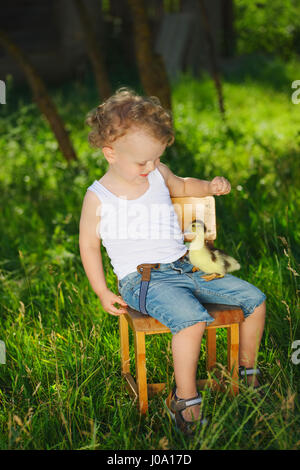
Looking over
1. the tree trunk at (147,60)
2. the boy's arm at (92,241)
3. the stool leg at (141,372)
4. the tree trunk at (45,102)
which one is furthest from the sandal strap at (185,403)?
the tree trunk at (45,102)

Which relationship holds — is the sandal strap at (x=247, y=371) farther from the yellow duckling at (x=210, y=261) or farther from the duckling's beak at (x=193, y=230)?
the duckling's beak at (x=193, y=230)

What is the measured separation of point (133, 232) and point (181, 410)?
0.75 metres

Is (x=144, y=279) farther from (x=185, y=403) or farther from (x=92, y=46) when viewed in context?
(x=92, y=46)

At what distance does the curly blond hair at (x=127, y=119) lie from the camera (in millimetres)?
2363

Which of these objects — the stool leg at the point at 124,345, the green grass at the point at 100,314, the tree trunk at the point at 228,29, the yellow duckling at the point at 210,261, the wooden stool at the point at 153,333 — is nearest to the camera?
the green grass at the point at 100,314

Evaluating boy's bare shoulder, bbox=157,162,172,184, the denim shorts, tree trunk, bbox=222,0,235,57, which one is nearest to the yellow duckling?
the denim shorts

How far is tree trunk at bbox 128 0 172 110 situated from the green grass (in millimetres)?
563

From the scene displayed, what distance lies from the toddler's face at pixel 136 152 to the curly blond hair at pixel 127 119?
0.07 ft

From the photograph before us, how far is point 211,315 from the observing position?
7.51ft

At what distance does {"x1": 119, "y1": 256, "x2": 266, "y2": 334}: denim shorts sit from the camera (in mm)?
2211

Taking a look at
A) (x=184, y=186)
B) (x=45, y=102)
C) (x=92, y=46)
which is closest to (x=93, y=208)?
(x=184, y=186)

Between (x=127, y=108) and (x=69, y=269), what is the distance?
156cm

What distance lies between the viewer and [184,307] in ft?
7.28
